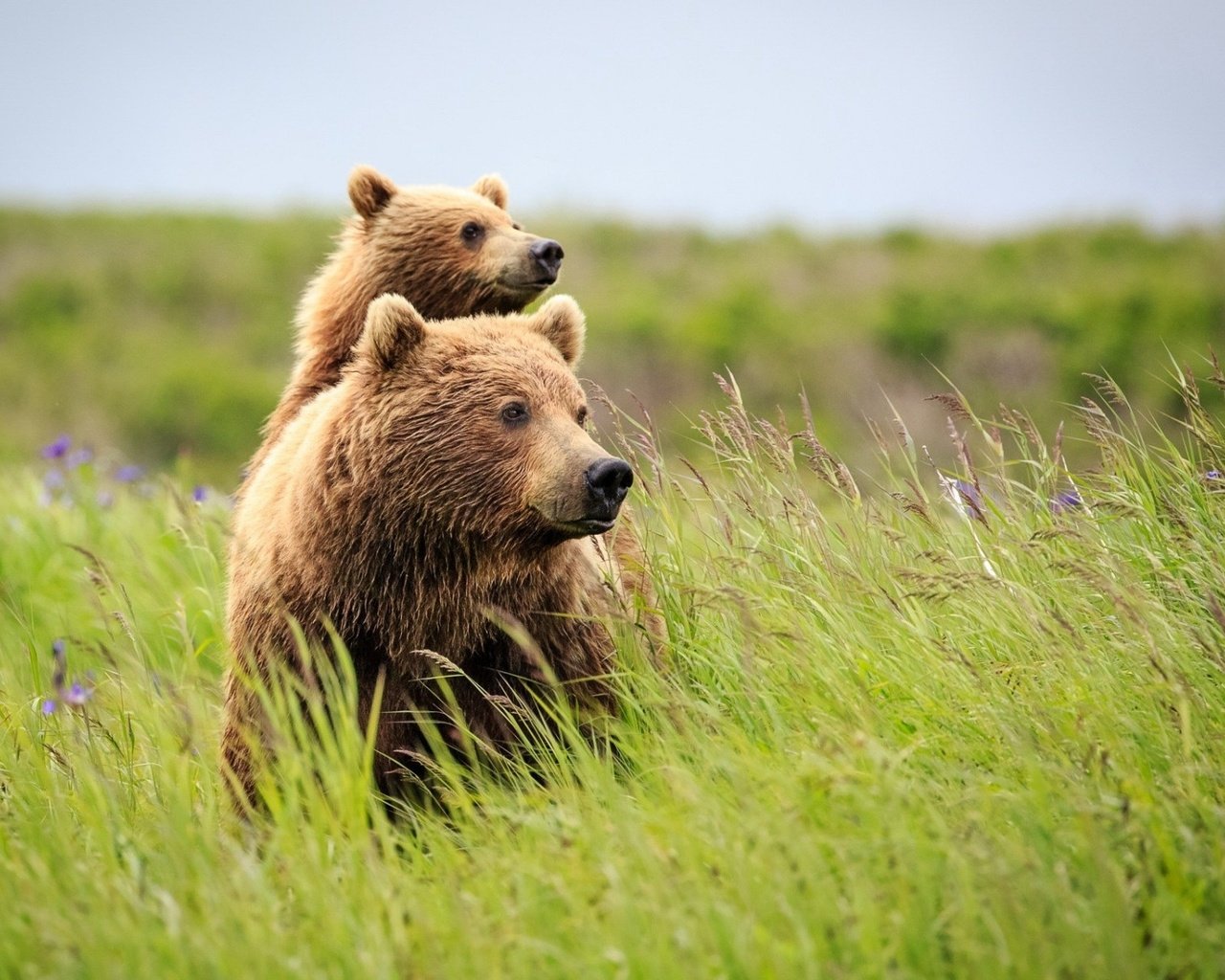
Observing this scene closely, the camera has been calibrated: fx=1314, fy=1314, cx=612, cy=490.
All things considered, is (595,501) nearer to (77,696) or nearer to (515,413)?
(515,413)

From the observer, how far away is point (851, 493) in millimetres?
3811

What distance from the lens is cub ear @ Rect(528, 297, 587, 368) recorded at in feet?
12.6

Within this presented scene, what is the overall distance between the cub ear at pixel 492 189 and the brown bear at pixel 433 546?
2.17 meters


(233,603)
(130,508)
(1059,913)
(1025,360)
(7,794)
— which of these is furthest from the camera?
(1025,360)

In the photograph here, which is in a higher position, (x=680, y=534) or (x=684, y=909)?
(x=680, y=534)

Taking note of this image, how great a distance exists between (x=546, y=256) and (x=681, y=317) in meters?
15.2

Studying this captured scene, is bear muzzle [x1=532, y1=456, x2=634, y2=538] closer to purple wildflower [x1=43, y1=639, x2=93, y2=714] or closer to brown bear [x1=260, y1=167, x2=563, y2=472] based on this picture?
purple wildflower [x1=43, y1=639, x2=93, y2=714]

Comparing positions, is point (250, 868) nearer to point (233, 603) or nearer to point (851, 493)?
point (233, 603)

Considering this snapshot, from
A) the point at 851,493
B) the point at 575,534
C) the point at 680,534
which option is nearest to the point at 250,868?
the point at 575,534

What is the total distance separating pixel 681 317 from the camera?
19.8 meters

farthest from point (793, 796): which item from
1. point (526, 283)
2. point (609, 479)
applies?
point (526, 283)

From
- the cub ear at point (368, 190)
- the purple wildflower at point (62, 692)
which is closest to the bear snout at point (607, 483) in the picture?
the purple wildflower at point (62, 692)

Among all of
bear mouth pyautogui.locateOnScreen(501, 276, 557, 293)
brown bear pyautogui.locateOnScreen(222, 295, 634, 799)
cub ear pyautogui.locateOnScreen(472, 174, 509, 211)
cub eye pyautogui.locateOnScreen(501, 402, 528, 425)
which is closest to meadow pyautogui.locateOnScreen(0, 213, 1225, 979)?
brown bear pyautogui.locateOnScreen(222, 295, 634, 799)

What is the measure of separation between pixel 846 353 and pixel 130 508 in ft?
43.0
